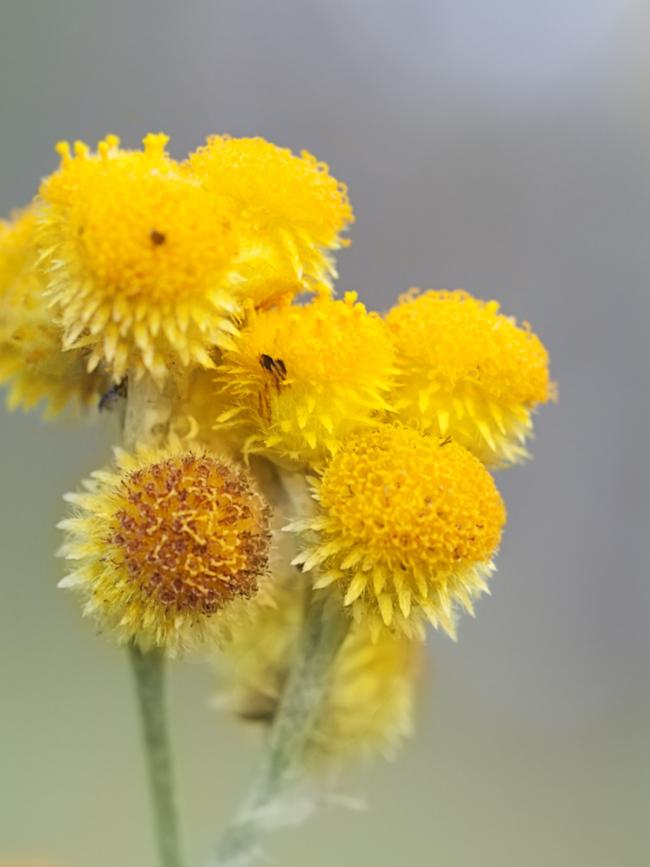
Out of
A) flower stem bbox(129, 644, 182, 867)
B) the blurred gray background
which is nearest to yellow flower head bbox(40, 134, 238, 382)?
flower stem bbox(129, 644, 182, 867)

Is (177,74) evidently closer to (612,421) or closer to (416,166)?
(416,166)

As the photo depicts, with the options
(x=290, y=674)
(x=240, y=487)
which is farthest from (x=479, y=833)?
(x=240, y=487)

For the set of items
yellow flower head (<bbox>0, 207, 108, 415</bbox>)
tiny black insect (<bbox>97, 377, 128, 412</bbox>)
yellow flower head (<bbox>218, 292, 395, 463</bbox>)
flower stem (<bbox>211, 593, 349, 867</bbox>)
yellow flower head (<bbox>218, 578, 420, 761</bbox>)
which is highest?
yellow flower head (<bbox>0, 207, 108, 415</bbox>)

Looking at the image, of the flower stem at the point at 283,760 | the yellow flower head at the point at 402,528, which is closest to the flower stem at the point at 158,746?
the flower stem at the point at 283,760

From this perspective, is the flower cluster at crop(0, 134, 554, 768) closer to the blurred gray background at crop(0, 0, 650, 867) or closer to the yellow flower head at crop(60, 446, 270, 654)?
the yellow flower head at crop(60, 446, 270, 654)

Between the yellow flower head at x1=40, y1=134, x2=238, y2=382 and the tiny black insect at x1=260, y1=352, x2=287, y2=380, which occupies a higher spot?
the yellow flower head at x1=40, y1=134, x2=238, y2=382

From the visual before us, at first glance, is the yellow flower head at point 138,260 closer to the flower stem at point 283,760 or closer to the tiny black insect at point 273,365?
the tiny black insect at point 273,365
